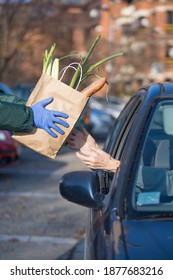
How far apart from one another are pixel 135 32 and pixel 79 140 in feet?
155

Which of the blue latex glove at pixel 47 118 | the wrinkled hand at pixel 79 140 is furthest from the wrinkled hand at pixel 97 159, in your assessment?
the blue latex glove at pixel 47 118

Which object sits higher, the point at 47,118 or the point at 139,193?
the point at 47,118

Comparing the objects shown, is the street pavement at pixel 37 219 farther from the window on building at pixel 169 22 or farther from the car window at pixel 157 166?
the window on building at pixel 169 22

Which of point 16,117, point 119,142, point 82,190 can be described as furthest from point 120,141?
point 16,117

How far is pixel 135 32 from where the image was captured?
50156mm

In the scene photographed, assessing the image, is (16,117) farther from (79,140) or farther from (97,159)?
(97,159)

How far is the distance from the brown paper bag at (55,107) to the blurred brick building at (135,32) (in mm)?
33660

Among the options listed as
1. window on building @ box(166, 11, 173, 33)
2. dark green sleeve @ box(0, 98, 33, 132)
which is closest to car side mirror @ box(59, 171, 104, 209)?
dark green sleeve @ box(0, 98, 33, 132)

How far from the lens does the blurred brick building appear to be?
4503cm

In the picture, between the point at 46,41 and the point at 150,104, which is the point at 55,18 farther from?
the point at 150,104

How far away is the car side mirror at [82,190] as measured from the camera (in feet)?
11.8

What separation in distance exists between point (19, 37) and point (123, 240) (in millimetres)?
19945

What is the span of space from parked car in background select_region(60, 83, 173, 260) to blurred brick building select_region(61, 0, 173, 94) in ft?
110

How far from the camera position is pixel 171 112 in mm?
4008
